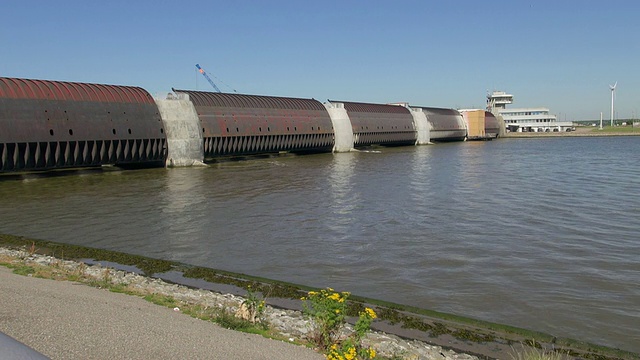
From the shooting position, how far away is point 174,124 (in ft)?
162

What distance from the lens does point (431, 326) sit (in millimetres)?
10508

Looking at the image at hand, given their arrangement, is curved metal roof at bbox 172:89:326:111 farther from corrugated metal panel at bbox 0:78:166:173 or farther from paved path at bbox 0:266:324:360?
paved path at bbox 0:266:324:360

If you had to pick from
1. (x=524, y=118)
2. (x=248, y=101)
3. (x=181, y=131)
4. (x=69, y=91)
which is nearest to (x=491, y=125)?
(x=524, y=118)

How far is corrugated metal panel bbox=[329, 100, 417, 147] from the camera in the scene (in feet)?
273

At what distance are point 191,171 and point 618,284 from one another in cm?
3765

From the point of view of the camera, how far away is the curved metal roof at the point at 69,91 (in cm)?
3769

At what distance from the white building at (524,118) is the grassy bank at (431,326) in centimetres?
18519

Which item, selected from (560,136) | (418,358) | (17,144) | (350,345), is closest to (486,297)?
(418,358)

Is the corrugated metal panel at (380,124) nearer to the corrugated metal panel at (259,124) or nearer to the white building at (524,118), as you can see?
the corrugated metal panel at (259,124)

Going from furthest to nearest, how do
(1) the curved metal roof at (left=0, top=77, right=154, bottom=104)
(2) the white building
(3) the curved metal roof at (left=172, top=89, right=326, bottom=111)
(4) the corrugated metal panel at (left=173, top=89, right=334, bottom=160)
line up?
(2) the white building, (3) the curved metal roof at (left=172, top=89, right=326, bottom=111), (4) the corrugated metal panel at (left=173, top=89, right=334, bottom=160), (1) the curved metal roof at (left=0, top=77, right=154, bottom=104)

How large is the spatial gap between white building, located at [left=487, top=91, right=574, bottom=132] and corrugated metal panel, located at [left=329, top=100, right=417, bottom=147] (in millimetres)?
96755

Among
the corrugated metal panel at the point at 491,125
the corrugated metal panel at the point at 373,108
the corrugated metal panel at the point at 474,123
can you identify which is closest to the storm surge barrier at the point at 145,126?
the corrugated metal panel at the point at 373,108

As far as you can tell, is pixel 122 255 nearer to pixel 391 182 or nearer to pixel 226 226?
pixel 226 226

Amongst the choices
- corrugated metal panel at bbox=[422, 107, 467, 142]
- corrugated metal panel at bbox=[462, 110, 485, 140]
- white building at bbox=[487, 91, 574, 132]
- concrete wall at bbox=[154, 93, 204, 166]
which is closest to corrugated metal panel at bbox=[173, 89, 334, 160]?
concrete wall at bbox=[154, 93, 204, 166]
